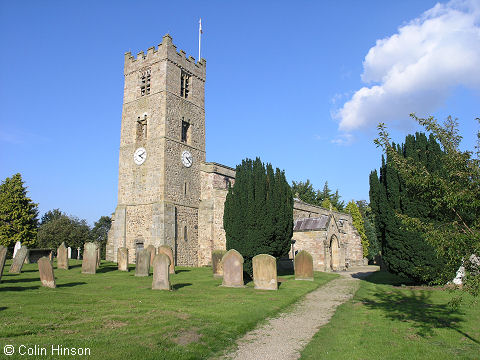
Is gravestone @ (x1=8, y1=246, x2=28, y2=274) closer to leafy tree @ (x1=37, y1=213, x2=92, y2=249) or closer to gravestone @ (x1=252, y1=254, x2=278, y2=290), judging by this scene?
gravestone @ (x1=252, y1=254, x2=278, y2=290)

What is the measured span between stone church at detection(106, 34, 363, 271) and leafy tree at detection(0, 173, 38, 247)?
1193 cm

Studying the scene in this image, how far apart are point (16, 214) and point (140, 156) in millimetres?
16245

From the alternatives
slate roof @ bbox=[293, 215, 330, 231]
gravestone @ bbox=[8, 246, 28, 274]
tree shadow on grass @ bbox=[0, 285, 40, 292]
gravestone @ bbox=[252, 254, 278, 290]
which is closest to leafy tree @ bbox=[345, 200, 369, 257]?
slate roof @ bbox=[293, 215, 330, 231]

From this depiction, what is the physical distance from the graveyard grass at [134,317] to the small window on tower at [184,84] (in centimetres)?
2002

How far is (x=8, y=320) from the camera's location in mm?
7141

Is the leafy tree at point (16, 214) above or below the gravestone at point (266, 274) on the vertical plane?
above

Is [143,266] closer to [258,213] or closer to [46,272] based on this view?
[46,272]

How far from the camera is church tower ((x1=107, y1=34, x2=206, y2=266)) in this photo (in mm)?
25875

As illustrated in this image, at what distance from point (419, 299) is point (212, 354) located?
9.02m

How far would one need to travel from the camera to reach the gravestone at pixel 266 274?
1417cm

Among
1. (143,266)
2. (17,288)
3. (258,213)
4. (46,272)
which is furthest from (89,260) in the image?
(258,213)

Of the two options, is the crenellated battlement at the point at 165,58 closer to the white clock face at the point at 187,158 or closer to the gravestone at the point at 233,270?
the white clock face at the point at 187,158

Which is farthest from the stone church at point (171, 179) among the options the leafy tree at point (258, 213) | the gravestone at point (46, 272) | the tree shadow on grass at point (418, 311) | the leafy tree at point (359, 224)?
the leafy tree at point (359, 224)

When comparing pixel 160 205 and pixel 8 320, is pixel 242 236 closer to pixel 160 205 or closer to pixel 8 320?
pixel 160 205
